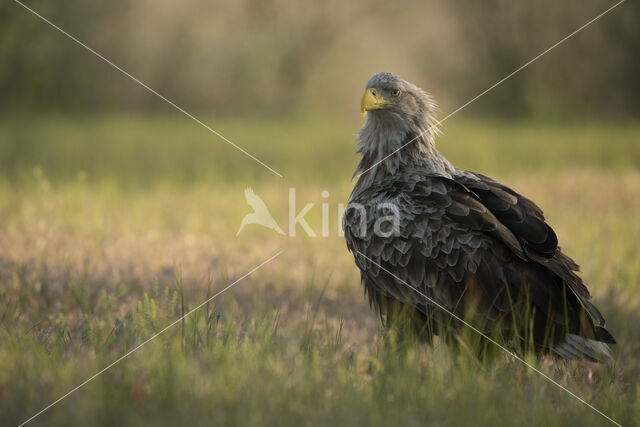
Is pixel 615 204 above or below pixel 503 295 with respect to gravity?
above

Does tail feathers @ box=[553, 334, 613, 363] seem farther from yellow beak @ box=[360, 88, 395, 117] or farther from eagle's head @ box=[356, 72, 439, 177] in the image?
yellow beak @ box=[360, 88, 395, 117]

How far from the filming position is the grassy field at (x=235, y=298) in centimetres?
302

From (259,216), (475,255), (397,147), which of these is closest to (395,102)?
(397,147)

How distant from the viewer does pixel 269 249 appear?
7270 mm

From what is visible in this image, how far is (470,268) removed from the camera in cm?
405

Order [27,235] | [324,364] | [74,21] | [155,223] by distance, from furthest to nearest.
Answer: [74,21] < [155,223] < [27,235] < [324,364]

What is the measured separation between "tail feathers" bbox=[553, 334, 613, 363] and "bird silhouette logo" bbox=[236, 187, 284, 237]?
481 cm

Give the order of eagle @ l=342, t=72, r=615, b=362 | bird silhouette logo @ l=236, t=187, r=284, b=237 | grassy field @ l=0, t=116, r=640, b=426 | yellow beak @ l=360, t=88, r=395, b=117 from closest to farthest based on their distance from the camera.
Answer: grassy field @ l=0, t=116, r=640, b=426, eagle @ l=342, t=72, r=615, b=362, yellow beak @ l=360, t=88, r=395, b=117, bird silhouette logo @ l=236, t=187, r=284, b=237

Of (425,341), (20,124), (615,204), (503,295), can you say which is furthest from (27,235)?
(20,124)

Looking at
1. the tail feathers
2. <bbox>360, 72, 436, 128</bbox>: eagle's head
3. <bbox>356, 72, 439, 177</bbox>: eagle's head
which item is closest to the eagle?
the tail feathers

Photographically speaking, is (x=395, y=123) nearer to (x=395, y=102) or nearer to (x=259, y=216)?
(x=395, y=102)

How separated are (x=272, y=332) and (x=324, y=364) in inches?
18.4

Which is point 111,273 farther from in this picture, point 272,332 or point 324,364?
point 324,364

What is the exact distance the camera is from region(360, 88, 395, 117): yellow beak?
15.6ft
